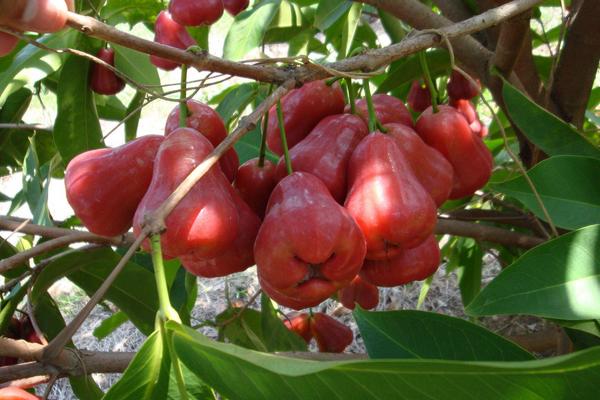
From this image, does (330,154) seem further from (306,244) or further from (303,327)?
(303,327)

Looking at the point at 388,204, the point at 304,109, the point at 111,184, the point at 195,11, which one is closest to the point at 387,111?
the point at 304,109

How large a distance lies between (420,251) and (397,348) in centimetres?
9

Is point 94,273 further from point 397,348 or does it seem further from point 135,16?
point 397,348

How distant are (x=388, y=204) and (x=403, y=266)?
0.27 feet

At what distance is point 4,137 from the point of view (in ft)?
5.13

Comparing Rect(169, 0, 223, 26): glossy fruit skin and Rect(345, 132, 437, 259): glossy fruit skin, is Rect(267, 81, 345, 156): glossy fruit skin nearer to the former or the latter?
Rect(345, 132, 437, 259): glossy fruit skin

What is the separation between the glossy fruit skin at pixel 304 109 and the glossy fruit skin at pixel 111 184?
0.16 meters

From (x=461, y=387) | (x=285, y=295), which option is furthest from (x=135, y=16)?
(x=461, y=387)

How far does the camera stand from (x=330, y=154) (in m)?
0.70

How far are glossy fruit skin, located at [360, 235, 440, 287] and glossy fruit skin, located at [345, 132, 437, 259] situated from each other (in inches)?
1.2

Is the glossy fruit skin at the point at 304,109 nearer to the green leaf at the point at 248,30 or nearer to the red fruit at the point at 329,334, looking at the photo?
the green leaf at the point at 248,30

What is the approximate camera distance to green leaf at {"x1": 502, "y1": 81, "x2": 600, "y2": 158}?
0.83 metres

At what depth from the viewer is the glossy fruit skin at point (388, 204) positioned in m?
0.62

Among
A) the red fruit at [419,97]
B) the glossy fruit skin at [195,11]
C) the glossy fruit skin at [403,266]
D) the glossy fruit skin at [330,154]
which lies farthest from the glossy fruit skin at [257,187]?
the red fruit at [419,97]
